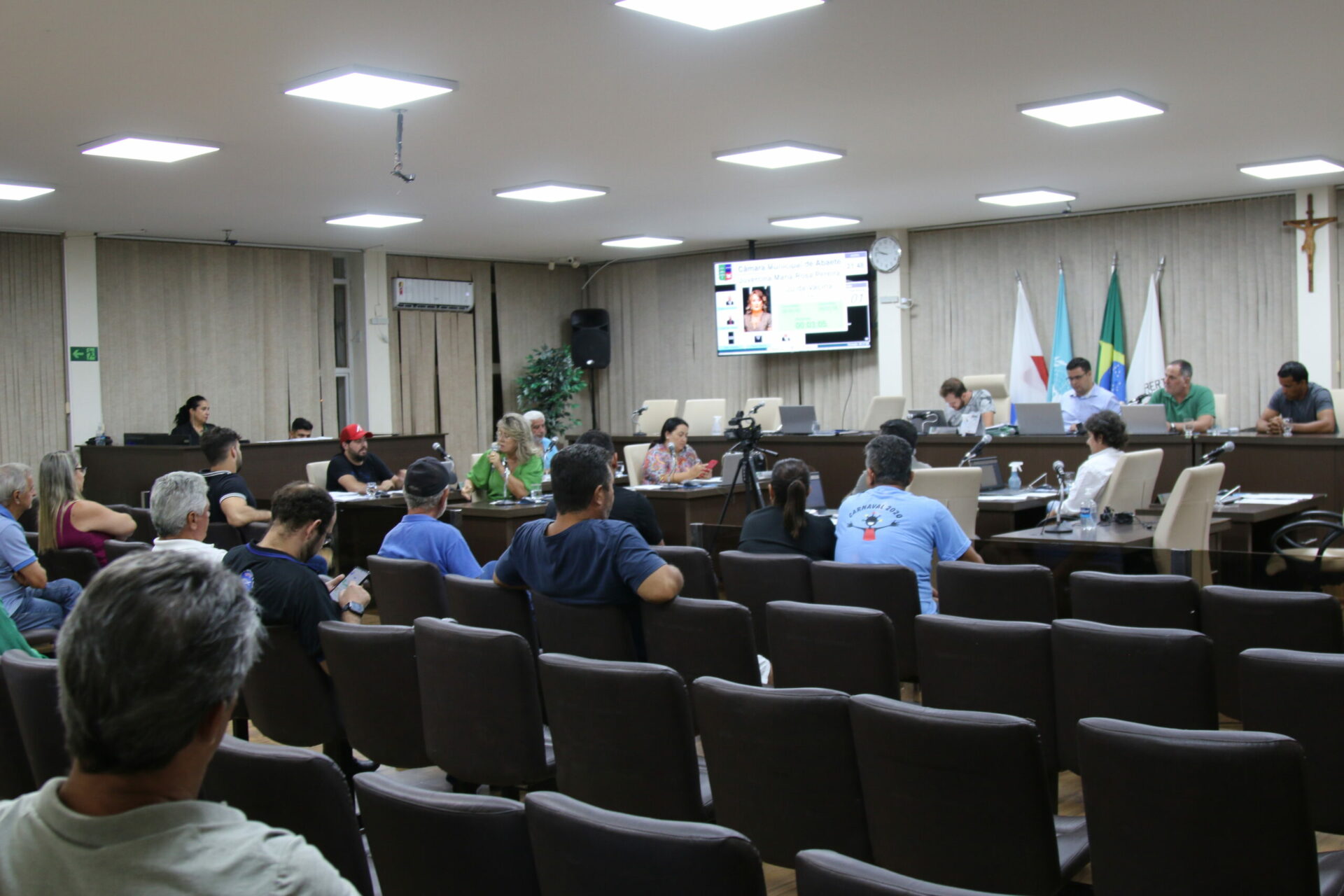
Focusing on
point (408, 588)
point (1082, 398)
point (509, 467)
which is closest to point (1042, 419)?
point (1082, 398)

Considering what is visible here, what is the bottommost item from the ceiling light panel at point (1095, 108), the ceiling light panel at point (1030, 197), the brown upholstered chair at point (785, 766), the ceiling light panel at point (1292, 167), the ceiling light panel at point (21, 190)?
the brown upholstered chair at point (785, 766)

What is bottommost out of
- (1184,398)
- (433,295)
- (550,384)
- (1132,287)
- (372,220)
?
(1184,398)

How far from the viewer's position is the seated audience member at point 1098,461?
6.10 meters

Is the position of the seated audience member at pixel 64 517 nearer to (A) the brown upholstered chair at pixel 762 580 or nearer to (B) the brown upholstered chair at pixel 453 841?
(A) the brown upholstered chair at pixel 762 580

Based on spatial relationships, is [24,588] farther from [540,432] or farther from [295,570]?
[540,432]

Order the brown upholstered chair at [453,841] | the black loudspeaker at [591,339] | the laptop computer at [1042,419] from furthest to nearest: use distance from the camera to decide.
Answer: the black loudspeaker at [591,339] < the laptop computer at [1042,419] < the brown upholstered chair at [453,841]

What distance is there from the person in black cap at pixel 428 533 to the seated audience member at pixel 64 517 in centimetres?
175

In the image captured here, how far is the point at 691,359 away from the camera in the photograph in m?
14.7

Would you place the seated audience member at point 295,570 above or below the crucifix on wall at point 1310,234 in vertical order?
below

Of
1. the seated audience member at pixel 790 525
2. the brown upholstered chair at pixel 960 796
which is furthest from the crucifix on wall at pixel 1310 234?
the brown upholstered chair at pixel 960 796

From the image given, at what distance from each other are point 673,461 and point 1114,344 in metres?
5.26

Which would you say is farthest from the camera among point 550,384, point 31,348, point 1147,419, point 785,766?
point 550,384

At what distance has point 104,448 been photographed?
1052 centimetres

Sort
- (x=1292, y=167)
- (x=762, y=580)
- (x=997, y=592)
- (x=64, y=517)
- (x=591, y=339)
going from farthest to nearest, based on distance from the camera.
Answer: (x=591, y=339), (x=1292, y=167), (x=64, y=517), (x=762, y=580), (x=997, y=592)
